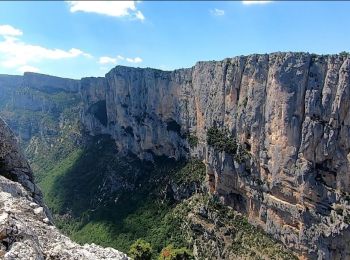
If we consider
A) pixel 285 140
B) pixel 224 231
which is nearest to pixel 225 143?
pixel 285 140

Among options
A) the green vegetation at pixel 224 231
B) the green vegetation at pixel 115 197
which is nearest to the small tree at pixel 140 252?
Answer: the green vegetation at pixel 224 231

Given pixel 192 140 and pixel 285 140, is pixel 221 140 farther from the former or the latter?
pixel 285 140

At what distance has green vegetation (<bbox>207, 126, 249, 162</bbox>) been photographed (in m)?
68.6

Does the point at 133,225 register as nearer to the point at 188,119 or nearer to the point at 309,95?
the point at 188,119

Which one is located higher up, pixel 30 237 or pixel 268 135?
pixel 30 237

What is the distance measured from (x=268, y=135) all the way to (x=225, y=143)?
9.96 meters

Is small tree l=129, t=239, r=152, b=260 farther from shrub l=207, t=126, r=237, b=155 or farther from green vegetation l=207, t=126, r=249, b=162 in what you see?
shrub l=207, t=126, r=237, b=155

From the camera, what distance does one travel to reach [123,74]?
11369cm

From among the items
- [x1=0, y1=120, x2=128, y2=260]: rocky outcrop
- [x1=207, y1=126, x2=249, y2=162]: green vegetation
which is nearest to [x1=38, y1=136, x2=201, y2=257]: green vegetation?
[x1=207, y1=126, x2=249, y2=162]: green vegetation

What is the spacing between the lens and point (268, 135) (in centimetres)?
6328

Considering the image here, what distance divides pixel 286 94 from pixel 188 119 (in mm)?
31752

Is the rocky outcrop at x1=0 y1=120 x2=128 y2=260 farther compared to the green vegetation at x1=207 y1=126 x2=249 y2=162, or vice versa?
the green vegetation at x1=207 y1=126 x2=249 y2=162

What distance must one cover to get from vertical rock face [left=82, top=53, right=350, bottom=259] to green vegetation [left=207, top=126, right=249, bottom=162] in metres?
0.85

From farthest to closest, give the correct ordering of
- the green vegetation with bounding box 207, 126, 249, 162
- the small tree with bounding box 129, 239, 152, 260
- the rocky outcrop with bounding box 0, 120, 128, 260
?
the green vegetation with bounding box 207, 126, 249, 162 < the small tree with bounding box 129, 239, 152, 260 < the rocky outcrop with bounding box 0, 120, 128, 260
